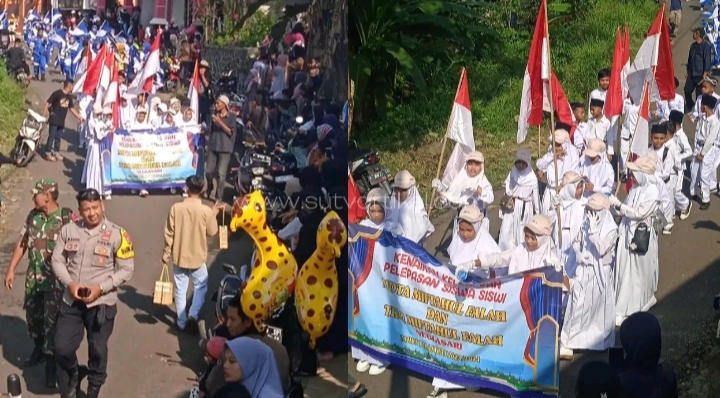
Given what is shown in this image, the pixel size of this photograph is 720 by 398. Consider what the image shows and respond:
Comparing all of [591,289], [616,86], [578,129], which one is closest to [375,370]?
[591,289]

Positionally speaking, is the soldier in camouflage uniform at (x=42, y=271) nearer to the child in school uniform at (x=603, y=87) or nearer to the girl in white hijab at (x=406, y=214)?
the girl in white hijab at (x=406, y=214)

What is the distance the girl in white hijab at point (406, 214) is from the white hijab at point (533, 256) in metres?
1.21

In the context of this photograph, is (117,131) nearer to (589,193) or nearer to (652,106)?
(589,193)

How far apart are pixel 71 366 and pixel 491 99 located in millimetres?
11036

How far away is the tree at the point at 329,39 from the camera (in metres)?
3.36

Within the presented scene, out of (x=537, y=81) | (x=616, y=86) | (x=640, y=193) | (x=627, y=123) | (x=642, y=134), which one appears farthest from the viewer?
(x=627, y=123)

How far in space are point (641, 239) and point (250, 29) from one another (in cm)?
515

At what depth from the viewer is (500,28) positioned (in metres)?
15.4

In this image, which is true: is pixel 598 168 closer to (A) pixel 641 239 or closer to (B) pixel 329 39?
(A) pixel 641 239

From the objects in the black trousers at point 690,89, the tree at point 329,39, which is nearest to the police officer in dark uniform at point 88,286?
the tree at point 329,39

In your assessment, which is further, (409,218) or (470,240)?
(409,218)

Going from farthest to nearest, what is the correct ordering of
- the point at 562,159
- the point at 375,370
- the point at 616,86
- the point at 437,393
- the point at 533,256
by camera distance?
the point at 616,86 < the point at 562,159 < the point at 375,370 < the point at 533,256 < the point at 437,393

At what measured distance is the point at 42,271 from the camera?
351cm

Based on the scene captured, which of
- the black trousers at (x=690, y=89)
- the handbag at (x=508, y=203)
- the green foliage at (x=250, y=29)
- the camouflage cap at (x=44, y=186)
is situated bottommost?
the handbag at (x=508, y=203)
